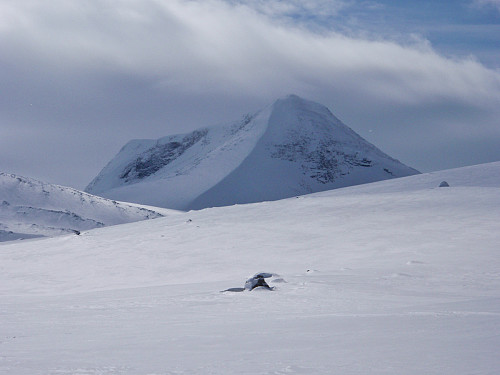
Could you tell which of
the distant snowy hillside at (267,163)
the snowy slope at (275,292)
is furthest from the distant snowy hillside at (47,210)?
the distant snowy hillside at (267,163)

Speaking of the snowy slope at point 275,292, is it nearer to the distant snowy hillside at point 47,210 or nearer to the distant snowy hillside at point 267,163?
the distant snowy hillside at point 47,210

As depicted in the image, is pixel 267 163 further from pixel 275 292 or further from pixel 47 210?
pixel 275 292

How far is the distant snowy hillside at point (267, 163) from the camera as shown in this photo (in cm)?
14050

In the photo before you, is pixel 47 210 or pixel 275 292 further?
pixel 47 210

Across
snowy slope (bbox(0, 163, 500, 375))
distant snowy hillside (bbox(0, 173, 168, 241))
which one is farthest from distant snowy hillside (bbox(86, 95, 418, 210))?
snowy slope (bbox(0, 163, 500, 375))

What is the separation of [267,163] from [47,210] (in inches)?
3521

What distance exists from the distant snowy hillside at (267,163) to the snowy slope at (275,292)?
9893 centimetres

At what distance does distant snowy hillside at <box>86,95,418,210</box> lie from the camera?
140m

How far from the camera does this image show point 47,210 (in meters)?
74.2

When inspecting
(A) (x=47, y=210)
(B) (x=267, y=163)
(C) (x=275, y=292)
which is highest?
(B) (x=267, y=163)

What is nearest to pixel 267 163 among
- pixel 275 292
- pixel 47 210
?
pixel 47 210

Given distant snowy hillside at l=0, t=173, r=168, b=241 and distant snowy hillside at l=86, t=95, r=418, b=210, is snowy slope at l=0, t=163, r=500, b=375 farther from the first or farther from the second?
distant snowy hillside at l=86, t=95, r=418, b=210

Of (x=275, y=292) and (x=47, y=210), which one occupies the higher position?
→ (x=47, y=210)

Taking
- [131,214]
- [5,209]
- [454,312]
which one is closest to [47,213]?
[5,209]
